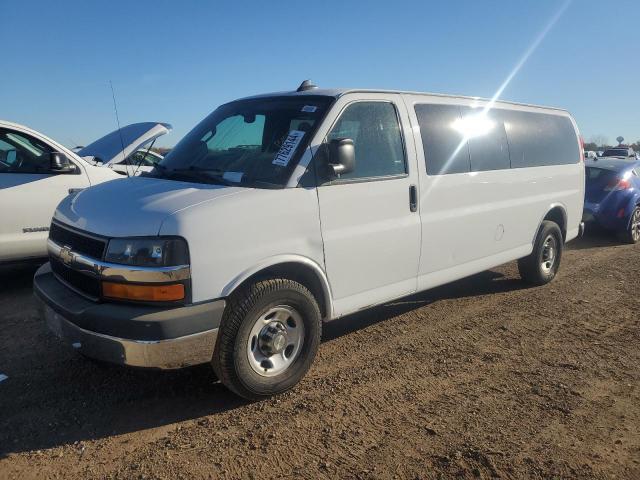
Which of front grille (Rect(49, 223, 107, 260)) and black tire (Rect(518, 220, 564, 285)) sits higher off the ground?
front grille (Rect(49, 223, 107, 260))

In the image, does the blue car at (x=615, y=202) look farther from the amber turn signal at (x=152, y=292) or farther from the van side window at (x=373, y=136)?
the amber turn signal at (x=152, y=292)

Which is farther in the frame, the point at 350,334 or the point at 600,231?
the point at 600,231

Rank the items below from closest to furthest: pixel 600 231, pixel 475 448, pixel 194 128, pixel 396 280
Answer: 1. pixel 475 448
2. pixel 396 280
3. pixel 194 128
4. pixel 600 231

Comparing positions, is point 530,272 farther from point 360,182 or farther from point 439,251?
point 360,182

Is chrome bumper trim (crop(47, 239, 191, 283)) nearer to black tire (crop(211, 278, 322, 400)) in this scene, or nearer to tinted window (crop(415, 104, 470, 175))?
black tire (crop(211, 278, 322, 400))

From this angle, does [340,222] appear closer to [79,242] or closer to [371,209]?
[371,209]

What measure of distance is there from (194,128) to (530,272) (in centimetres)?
427

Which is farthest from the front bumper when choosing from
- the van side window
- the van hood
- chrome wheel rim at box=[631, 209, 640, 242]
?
chrome wheel rim at box=[631, 209, 640, 242]

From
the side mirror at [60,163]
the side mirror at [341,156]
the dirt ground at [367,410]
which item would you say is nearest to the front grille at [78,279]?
the dirt ground at [367,410]

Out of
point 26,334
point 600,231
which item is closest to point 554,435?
point 26,334

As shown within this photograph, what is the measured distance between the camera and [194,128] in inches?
179

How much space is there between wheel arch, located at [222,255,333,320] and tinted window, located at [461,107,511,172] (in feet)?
6.97

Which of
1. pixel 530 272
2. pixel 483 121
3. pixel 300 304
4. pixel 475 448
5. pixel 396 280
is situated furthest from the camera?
pixel 530 272

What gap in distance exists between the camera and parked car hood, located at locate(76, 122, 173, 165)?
22.4ft
